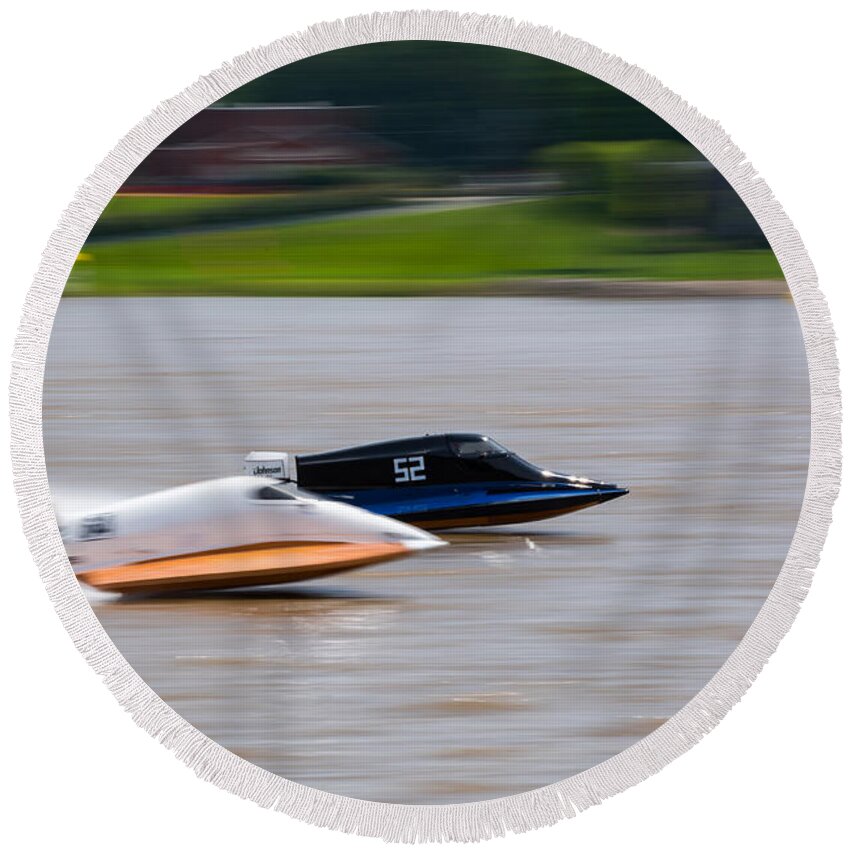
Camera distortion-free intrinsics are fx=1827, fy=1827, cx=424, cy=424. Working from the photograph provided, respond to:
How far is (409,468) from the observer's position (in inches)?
141

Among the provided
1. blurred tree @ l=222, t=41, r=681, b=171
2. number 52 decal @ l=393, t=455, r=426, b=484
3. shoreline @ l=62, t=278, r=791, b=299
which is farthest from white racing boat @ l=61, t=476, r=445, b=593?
blurred tree @ l=222, t=41, r=681, b=171

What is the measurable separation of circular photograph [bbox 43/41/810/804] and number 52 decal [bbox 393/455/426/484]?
0.05 ft

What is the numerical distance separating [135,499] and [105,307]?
0.38 metres

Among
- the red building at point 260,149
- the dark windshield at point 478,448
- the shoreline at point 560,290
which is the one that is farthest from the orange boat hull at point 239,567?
the red building at point 260,149

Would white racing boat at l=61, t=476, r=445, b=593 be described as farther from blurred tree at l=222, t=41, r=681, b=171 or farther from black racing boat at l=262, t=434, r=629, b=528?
blurred tree at l=222, t=41, r=681, b=171

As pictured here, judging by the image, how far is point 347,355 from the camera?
355cm

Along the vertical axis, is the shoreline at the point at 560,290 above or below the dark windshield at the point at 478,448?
above

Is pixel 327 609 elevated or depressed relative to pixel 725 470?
depressed

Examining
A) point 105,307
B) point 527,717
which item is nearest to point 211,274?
point 105,307

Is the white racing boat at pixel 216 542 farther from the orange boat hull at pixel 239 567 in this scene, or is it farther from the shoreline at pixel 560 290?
the shoreline at pixel 560 290

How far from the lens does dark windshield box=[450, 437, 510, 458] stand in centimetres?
357

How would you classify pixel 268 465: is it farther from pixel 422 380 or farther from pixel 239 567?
pixel 422 380

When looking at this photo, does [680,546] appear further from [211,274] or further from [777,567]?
[211,274]

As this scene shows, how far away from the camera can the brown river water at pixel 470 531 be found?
11.3 feet
